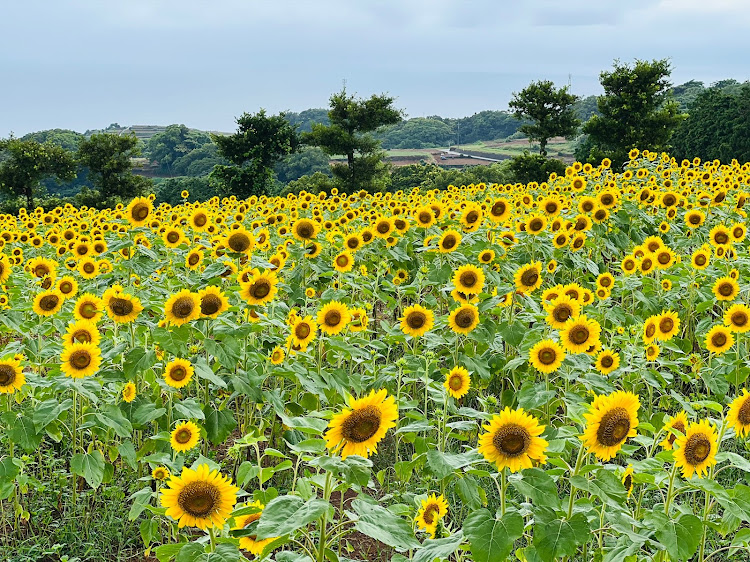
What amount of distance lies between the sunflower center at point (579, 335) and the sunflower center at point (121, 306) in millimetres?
2458

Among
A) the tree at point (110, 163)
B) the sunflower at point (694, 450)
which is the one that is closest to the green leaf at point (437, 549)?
the sunflower at point (694, 450)

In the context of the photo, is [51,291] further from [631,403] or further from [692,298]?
[692,298]

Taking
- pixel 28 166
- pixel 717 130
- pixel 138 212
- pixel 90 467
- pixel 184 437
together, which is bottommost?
pixel 90 467

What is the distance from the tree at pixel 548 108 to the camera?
31.4 meters

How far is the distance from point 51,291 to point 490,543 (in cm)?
351

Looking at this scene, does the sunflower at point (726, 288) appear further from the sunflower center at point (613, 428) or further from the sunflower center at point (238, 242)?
the sunflower center at point (238, 242)

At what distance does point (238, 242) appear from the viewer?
14.4 feet

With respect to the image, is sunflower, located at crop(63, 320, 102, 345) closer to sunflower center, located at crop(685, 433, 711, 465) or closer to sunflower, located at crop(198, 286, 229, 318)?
sunflower, located at crop(198, 286, 229, 318)

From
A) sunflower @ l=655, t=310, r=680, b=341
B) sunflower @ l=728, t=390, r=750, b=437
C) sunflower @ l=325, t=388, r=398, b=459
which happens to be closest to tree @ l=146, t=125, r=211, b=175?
sunflower @ l=655, t=310, r=680, b=341

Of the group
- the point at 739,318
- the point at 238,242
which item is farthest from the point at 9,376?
the point at 739,318

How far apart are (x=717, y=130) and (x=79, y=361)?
3727 centimetres

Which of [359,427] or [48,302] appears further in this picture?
[48,302]

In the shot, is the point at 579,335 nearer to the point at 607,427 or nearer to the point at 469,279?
the point at 469,279

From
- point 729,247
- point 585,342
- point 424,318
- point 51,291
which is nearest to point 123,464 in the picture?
point 51,291
